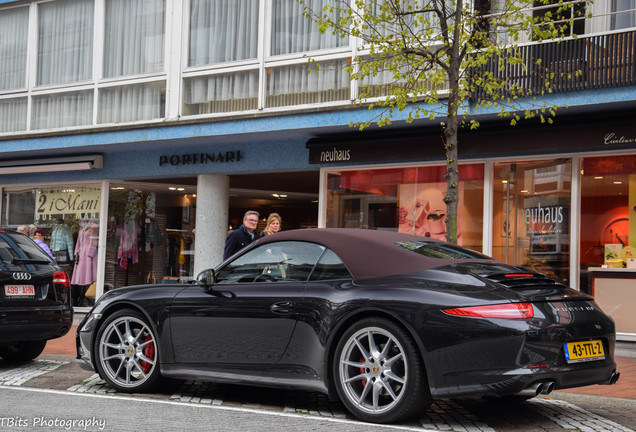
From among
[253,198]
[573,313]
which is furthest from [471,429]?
[253,198]

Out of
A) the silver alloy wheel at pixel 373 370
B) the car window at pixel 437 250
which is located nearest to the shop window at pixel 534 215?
the car window at pixel 437 250

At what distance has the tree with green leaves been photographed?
918cm

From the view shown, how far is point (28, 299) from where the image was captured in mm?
8820

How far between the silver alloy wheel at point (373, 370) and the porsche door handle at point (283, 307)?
56 cm

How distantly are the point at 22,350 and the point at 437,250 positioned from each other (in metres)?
5.42

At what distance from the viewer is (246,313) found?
20.9 ft

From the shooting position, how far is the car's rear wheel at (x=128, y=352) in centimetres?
694

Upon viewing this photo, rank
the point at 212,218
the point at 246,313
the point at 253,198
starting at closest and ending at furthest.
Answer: the point at 246,313 → the point at 212,218 → the point at 253,198

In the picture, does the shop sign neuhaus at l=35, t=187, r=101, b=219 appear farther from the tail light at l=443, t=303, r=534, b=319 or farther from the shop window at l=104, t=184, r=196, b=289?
the tail light at l=443, t=303, r=534, b=319

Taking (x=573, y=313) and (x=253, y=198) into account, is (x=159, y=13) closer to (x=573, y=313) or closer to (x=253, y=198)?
(x=253, y=198)

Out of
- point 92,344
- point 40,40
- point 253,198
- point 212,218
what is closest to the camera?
point 92,344

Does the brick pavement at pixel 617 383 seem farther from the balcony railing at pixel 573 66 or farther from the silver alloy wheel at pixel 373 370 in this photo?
the balcony railing at pixel 573 66

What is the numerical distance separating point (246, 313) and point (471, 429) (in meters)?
1.89

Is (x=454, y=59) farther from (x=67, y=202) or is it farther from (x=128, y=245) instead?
(x=67, y=202)
